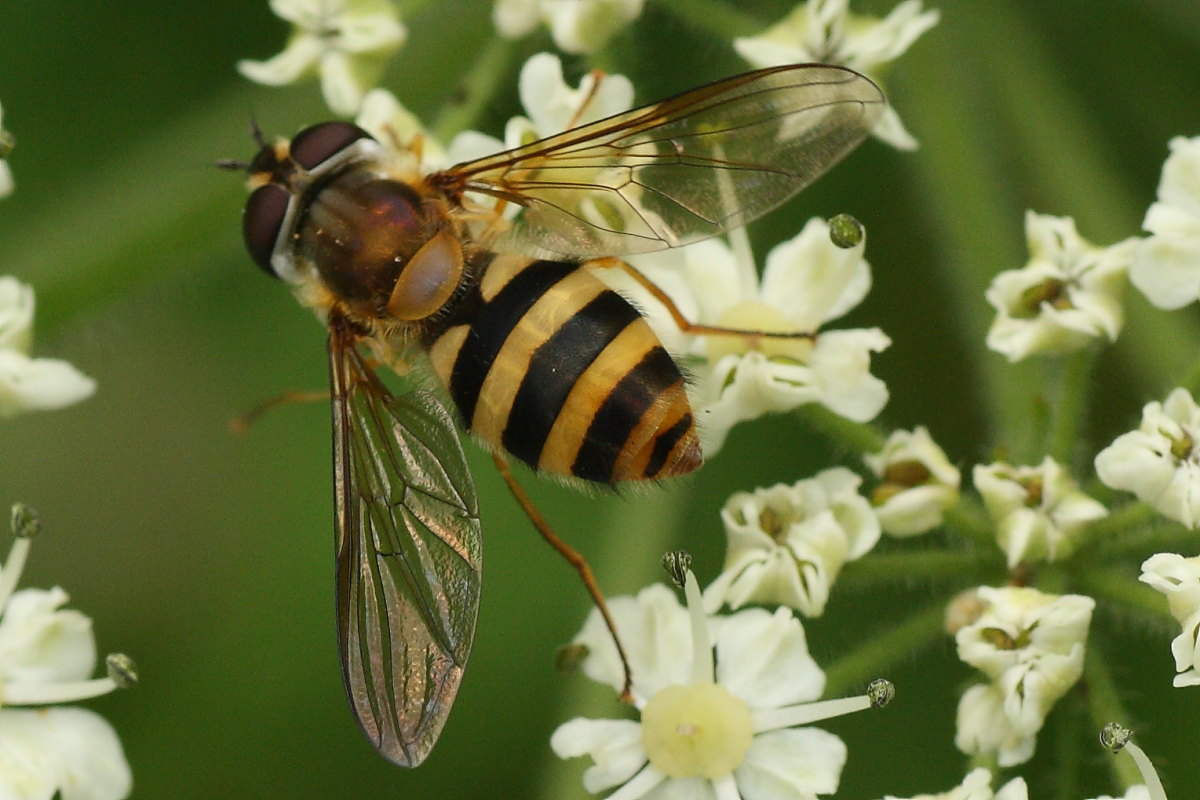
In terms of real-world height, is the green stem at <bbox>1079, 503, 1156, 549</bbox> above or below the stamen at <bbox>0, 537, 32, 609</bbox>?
below

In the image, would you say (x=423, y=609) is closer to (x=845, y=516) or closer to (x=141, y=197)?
(x=845, y=516)

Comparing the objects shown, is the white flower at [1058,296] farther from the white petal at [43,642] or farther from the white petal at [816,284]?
the white petal at [43,642]

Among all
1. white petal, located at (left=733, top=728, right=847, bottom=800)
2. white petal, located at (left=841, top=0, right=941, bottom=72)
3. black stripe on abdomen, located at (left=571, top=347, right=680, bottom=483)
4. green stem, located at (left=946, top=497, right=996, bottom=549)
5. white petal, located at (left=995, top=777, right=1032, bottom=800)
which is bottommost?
white petal, located at (left=995, top=777, right=1032, bottom=800)

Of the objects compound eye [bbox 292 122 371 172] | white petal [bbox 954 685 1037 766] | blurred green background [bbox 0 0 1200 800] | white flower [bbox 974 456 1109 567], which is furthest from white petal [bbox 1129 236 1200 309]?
compound eye [bbox 292 122 371 172]

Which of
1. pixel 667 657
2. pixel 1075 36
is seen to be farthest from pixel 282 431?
pixel 1075 36

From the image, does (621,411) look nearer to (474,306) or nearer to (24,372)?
(474,306)

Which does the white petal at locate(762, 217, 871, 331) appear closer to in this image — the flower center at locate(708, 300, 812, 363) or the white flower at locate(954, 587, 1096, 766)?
the flower center at locate(708, 300, 812, 363)


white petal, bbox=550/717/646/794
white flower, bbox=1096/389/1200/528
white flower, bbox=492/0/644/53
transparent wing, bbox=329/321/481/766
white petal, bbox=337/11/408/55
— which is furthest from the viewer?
white petal, bbox=337/11/408/55

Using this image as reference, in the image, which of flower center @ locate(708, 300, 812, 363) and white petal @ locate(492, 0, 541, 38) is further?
white petal @ locate(492, 0, 541, 38)
